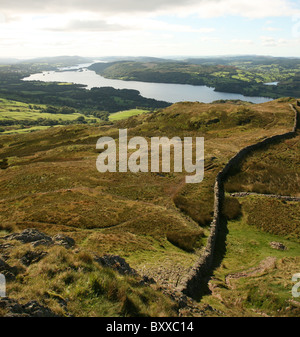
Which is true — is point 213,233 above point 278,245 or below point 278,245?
above

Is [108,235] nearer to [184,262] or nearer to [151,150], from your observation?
[184,262]

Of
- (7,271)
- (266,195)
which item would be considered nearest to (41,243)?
(7,271)

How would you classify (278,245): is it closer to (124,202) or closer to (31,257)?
(124,202)

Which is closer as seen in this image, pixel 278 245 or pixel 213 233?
pixel 278 245

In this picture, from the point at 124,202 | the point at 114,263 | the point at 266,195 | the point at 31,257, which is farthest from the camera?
the point at 124,202

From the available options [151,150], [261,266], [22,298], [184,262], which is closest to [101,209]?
[184,262]
